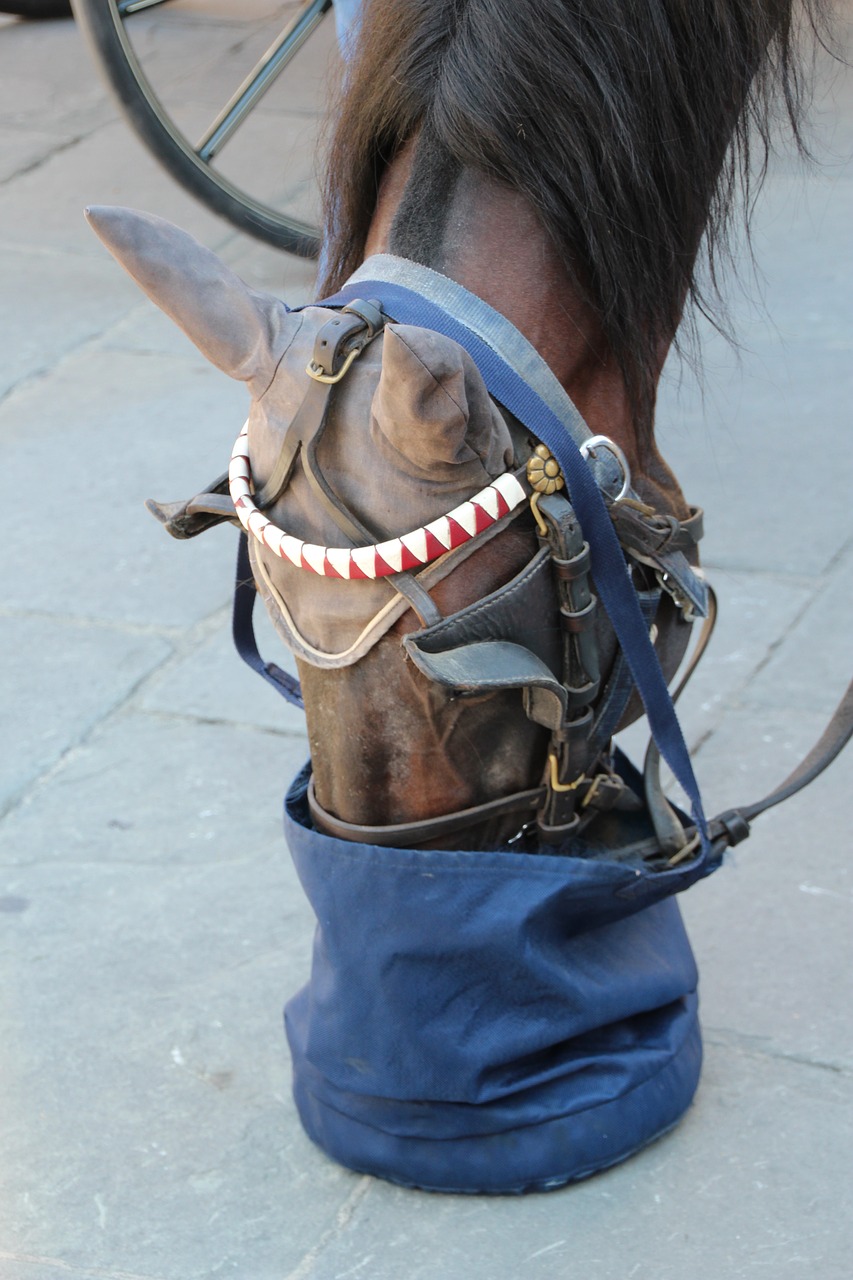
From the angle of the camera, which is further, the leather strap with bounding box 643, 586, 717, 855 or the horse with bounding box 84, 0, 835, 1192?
the leather strap with bounding box 643, 586, 717, 855

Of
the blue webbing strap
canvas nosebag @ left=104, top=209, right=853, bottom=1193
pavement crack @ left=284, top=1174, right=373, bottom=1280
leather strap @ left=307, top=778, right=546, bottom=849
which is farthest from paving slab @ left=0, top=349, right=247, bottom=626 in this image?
leather strap @ left=307, top=778, right=546, bottom=849

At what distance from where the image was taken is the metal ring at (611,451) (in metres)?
1.28

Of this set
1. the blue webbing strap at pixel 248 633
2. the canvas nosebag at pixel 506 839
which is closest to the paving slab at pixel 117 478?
the blue webbing strap at pixel 248 633

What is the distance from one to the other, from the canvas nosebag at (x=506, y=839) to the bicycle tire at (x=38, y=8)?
4937 mm

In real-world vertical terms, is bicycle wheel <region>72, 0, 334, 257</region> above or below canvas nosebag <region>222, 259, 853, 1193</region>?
below

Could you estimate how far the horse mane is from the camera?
1.21 meters

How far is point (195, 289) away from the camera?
1.14 m

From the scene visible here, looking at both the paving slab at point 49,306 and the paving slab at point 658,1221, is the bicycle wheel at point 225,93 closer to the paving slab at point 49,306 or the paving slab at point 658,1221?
the paving slab at point 49,306

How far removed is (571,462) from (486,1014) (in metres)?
0.52

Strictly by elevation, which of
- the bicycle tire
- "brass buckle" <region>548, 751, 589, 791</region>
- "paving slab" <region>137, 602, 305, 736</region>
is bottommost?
the bicycle tire

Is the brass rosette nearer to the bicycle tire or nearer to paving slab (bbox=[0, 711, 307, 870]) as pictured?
paving slab (bbox=[0, 711, 307, 870])

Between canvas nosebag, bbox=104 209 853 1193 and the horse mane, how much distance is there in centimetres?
10

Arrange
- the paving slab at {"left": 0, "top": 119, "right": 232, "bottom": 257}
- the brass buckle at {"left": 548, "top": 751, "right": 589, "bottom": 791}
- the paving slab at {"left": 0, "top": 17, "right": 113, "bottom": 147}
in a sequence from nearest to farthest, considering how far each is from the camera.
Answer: the brass buckle at {"left": 548, "top": 751, "right": 589, "bottom": 791} < the paving slab at {"left": 0, "top": 119, "right": 232, "bottom": 257} < the paving slab at {"left": 0, "top": 17, "right": 113, "bottom": 147}

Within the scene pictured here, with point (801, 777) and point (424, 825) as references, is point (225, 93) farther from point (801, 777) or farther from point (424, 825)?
point (424, 825)
